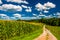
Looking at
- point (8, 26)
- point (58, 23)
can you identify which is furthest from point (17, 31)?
point (58, 23)

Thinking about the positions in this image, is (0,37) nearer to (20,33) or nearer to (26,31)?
(20,33)

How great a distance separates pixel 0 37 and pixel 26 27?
637 inches

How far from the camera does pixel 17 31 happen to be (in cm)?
3541

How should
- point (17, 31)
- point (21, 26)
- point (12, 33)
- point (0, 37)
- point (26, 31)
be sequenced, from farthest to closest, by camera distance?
point (26, 31) < point (21, 26) < point (17, 31) < point (12, 33) < point (0, 37)

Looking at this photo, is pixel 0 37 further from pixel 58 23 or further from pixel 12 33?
pixel 58 23

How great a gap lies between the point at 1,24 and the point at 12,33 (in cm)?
401

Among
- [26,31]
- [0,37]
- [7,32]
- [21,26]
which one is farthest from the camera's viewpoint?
[26,31]

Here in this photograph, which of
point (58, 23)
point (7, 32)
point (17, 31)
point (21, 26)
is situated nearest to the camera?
point (7, 32)

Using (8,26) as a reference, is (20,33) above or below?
below

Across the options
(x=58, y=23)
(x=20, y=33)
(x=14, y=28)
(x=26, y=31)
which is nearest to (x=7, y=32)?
(x=14, y=28)

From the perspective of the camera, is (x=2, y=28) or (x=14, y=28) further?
(x=14, y=28)

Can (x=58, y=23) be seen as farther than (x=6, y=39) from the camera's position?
Yes

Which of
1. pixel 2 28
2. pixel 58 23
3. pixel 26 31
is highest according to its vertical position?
pixel 2 28

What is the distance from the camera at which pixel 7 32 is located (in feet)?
99.5
